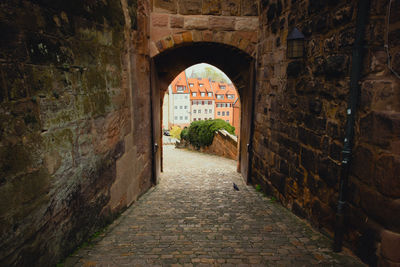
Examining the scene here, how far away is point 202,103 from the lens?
43.2 metres

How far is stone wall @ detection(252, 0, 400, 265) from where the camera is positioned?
1890 millimetres

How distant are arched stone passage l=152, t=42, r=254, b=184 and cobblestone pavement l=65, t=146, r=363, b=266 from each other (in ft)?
5.28

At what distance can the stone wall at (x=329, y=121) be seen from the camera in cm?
189

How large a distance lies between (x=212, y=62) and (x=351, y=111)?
449 centimetres

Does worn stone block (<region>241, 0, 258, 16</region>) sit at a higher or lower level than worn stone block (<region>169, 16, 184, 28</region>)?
higher

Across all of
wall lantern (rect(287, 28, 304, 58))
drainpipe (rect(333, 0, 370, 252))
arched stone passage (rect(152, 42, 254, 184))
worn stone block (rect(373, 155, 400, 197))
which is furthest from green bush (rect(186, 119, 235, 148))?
worn stone block (rect(373, 155, 400, 197))

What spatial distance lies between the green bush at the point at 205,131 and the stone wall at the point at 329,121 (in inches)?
340

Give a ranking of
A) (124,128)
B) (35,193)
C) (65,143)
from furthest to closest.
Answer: (124,128) → (65,143) → (35,193)

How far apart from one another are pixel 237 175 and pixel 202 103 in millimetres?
37345

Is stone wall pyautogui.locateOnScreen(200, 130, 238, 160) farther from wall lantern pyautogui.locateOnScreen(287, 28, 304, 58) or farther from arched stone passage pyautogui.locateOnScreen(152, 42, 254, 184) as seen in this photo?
wall lantern pyautogui.locateOnScreen(287, 28, 304, 58)

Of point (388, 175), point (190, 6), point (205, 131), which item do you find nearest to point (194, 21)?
point (190, 6)

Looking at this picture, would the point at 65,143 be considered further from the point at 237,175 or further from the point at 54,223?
the point at 237,175

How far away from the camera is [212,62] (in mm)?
6301

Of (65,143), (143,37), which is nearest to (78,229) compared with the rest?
(65,143)
